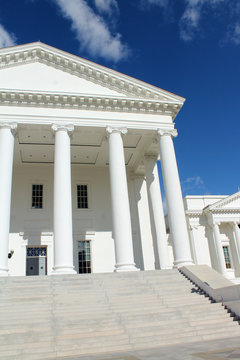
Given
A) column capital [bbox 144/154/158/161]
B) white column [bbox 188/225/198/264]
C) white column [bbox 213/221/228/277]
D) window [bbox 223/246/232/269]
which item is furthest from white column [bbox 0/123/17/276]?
window [bbox 223/246/232/269]

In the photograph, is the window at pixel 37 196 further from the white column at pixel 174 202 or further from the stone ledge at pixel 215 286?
the stone ledge at pixel 215 286

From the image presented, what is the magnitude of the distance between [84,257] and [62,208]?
31.4 feet

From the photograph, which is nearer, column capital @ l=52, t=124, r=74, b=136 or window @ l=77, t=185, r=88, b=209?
column capital @ l=52, t=124, r=74, b=136

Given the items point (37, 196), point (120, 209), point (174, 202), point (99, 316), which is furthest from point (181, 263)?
point (37, 196)

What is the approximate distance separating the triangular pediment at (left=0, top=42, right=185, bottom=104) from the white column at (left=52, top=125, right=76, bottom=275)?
148 inches

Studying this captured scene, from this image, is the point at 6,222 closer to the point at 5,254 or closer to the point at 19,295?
the point at 5,254

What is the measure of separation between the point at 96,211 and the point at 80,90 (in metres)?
11.3

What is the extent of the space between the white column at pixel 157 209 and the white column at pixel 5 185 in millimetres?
11777

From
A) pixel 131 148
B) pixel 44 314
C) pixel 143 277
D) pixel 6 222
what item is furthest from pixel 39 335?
pixel 131 148

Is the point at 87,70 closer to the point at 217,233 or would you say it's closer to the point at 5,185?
the point at 5,185

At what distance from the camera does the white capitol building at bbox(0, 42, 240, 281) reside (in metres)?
20.3

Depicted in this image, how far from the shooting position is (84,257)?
1088 inches

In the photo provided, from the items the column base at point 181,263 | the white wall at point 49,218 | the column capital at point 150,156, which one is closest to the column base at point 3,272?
the white wall at point 49,218

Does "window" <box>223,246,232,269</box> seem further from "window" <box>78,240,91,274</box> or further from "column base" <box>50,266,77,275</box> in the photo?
"column base" <box>50,266,77,275</box>
